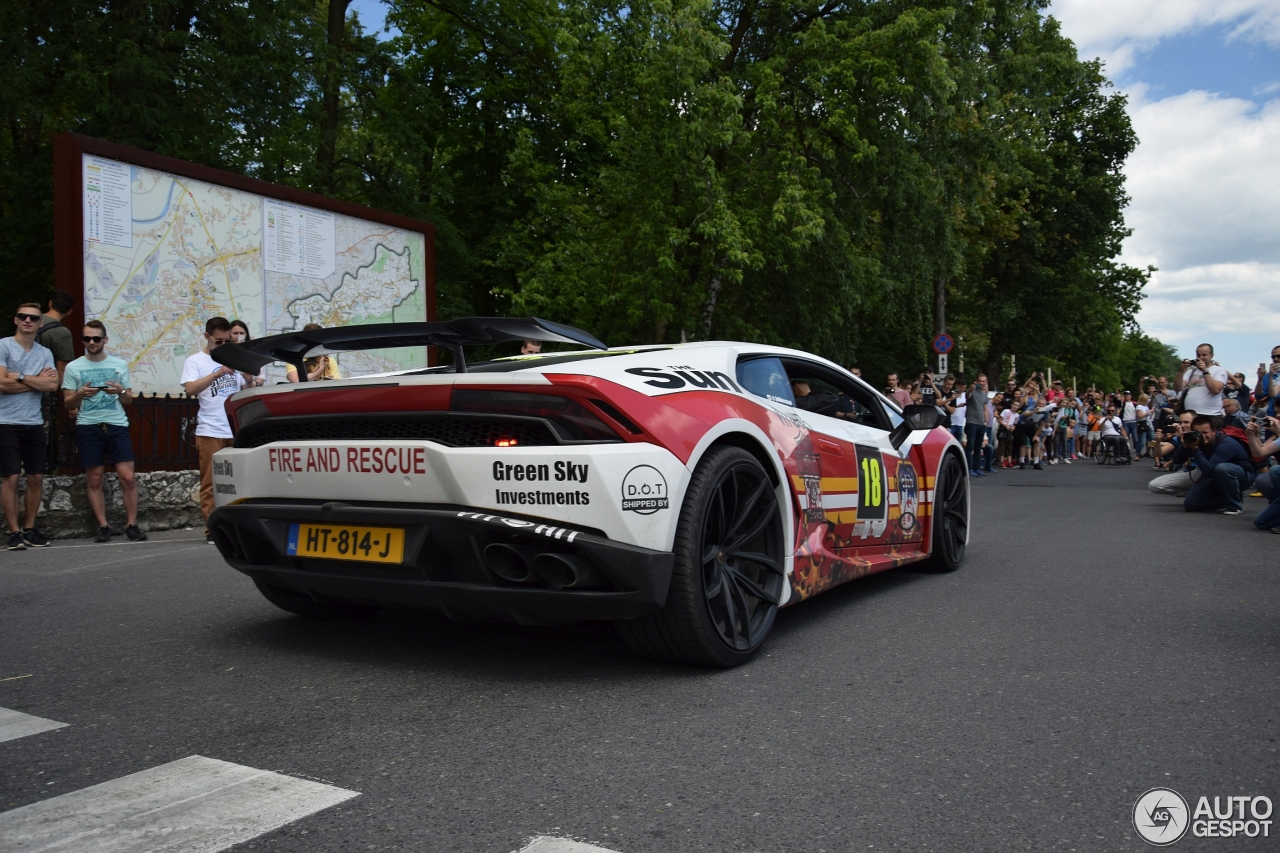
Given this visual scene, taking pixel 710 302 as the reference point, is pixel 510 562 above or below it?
below

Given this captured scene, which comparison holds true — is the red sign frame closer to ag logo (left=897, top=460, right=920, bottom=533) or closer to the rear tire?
the rear tire

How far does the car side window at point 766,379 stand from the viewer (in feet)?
14.1

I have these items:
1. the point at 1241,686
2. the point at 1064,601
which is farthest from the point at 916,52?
the point at 1241,686

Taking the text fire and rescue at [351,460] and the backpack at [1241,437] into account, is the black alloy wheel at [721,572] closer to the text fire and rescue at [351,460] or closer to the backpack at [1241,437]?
the text fire and rescue at [351,460]

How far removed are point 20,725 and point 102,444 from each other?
5.74 m

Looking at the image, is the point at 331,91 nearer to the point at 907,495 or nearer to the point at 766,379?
the point at 907,495

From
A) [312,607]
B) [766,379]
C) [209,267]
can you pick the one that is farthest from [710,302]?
[312,607]

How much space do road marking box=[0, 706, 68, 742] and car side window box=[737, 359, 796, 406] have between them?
8.80 feet

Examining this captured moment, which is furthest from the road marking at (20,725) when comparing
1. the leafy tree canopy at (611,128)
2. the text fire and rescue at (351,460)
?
the leafy tree canopy at (611,128)

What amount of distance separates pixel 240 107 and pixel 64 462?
10.3 m

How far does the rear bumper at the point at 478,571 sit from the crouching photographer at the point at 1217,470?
936 cm

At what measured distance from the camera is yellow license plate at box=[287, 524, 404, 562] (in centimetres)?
346

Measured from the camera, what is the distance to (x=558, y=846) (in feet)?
7.26

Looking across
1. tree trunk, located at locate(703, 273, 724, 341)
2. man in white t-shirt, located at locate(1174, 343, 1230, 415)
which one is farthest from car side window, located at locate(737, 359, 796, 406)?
tree trunk, located at locate(703, 273, 724, 341)
